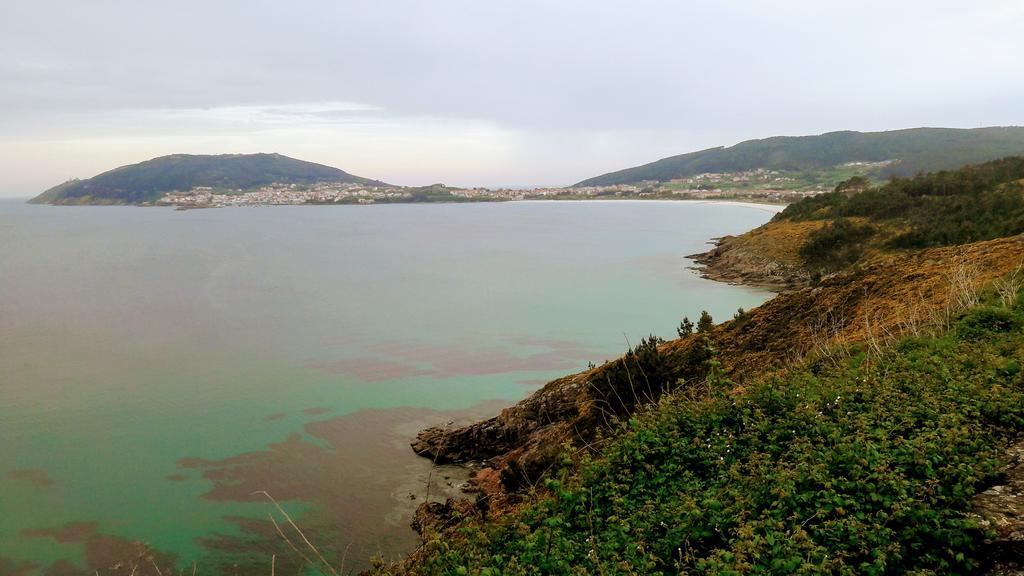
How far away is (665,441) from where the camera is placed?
6125mm

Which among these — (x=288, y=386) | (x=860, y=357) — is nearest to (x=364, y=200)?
(x=288, y=386)

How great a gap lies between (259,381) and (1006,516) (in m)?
19.0

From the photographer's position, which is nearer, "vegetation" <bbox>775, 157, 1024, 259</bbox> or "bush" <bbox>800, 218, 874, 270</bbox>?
"vegetation" <bbox>775, 157, 1024, 259</bbox>

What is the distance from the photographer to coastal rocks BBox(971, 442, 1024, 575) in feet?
11.3

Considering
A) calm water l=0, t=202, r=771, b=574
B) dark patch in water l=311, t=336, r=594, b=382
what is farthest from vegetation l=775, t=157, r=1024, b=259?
dark patch in water l=311, t=336, r=594, b=382

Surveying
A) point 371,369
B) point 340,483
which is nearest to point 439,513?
point 340,483

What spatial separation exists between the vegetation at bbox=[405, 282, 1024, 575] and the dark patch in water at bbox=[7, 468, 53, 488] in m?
11.2

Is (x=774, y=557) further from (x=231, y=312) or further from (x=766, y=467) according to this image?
(x=231, y=312)

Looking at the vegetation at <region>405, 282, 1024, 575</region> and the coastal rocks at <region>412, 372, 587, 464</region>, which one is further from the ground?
the vegetation at <region>405, 282, 1024, 575</region>

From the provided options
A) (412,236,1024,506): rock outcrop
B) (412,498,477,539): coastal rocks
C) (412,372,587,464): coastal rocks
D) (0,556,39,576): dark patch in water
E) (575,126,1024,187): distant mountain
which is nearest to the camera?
(412,498,477,539): coastal rocks

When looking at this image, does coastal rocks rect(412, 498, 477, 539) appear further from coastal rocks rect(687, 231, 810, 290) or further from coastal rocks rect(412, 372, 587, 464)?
coastal rocks rect(687, 231, 810, 290)

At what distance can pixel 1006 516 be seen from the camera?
3691 millimetres

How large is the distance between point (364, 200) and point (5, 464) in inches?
7440

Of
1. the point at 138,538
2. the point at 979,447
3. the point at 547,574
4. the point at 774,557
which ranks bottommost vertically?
the point at 138,538
